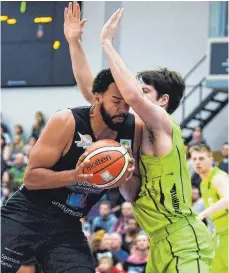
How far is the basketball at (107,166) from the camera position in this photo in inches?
166

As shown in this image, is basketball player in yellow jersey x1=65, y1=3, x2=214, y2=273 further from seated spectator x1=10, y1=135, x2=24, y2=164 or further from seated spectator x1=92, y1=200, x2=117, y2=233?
seated spectator x1=10, y1=135, x2=24, y2=164

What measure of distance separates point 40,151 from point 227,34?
8.82 meters

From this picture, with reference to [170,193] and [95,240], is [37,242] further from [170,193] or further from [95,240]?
[95,240]

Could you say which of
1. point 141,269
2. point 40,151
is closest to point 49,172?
point 40,151

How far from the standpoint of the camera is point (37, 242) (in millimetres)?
4523

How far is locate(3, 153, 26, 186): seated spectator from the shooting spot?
12625mm

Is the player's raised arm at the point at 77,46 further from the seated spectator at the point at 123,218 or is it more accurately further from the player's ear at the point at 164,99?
the seated spectator at the point at 123,218

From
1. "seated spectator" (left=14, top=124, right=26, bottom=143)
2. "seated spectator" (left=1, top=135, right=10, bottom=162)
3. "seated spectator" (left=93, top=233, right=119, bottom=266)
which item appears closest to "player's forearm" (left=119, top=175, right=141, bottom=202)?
"seated spectator" (left=93, top=233, right=119, bottom=266)

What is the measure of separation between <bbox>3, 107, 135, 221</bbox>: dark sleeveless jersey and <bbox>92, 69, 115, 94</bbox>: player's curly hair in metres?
0.16

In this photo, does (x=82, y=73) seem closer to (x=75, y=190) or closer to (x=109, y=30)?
(x=109, y=30)

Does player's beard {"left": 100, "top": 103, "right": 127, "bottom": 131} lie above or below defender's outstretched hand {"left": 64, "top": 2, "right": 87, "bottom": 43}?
below

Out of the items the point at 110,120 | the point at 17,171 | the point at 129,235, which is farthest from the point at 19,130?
the point at 110,120

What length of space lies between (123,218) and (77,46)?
5215 mm

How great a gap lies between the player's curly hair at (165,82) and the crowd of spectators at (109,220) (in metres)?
→ 3.75
